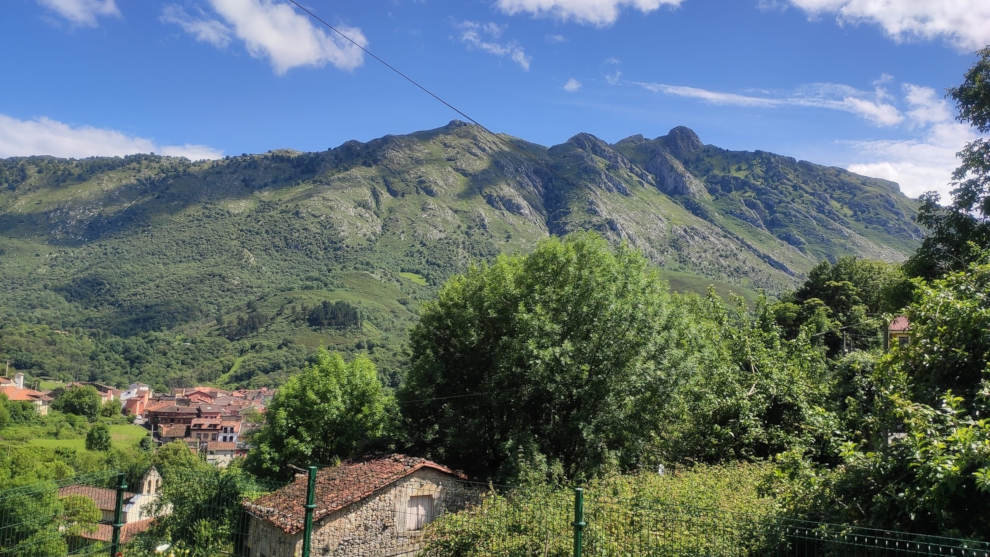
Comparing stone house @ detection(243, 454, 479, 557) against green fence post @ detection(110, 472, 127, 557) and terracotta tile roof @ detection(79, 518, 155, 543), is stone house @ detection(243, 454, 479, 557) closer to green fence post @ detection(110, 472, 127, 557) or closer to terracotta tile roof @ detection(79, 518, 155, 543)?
terracotta tile roof @ detection(79, 518, 155, 543)

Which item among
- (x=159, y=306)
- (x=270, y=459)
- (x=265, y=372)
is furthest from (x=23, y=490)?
(x=159, y=306)

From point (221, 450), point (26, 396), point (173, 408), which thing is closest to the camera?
point (221, 450)

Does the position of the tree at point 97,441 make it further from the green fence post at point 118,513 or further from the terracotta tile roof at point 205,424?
the green fence post at point 118,513

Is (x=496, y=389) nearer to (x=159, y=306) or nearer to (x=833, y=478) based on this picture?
(x=833, y=478)

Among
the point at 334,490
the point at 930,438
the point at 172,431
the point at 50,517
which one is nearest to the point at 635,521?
the point at 930,438

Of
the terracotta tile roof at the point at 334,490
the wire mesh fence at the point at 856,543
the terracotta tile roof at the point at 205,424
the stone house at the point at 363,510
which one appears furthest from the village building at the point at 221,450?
the wire mesh fence at the point at 856,543

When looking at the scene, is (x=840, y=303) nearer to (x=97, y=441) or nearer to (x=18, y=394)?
(x=97, y=441)

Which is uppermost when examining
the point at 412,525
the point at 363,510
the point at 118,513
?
the point at 118,513

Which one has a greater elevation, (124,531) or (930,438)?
(930,438)

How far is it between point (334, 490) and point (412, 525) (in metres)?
2.08

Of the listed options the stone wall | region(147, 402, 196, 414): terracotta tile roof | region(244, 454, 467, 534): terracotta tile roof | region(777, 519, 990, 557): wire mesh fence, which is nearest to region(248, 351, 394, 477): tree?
region(244, 454, 467, 534): terracotta tile roof

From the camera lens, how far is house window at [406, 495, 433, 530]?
14.4m

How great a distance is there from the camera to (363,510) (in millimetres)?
13547

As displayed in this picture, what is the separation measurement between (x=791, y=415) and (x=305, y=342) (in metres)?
151
